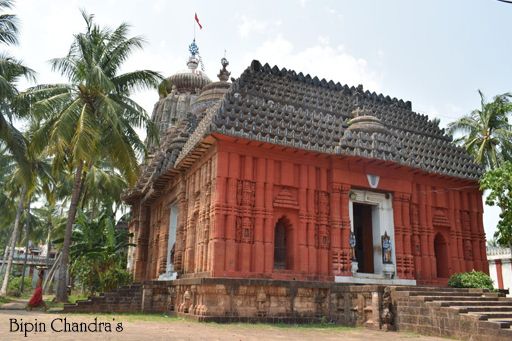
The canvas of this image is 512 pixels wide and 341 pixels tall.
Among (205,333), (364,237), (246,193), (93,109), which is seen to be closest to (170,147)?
(93,109)

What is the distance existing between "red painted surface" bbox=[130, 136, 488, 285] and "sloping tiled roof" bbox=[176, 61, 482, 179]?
0.49 metres

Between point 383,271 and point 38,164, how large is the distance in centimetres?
2288

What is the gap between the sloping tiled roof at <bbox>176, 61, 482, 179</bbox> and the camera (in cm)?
1411

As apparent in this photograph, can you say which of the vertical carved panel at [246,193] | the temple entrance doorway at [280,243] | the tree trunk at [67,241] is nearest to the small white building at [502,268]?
the temple entrance doorway at [280,243]

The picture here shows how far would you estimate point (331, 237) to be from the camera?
573 inches

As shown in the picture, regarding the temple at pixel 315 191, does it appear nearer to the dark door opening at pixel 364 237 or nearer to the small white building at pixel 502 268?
the dark door opening at pixel 364 237

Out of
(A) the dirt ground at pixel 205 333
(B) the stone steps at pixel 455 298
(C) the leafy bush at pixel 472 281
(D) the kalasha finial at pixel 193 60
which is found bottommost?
(A) the dirt ground at pixel 205 333

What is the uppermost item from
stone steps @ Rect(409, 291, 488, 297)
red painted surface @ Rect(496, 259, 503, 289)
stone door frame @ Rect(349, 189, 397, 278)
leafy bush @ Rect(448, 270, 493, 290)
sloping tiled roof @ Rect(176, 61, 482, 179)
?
sloping tiled roof @ Rect(176, 61, 482, 179)

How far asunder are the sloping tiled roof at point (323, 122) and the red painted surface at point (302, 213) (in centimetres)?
49

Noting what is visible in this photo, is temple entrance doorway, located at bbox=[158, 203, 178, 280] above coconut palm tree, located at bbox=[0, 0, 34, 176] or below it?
below

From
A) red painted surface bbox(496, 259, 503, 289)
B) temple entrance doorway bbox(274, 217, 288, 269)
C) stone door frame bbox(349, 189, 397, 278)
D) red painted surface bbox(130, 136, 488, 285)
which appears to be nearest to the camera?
red painted surface bbox(130, 136, 488, 285)

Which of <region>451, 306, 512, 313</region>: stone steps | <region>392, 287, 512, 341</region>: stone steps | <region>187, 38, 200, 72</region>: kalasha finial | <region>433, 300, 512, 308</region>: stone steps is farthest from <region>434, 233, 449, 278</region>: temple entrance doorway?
<region>187, 38, 200, 72</region>: kalasha finial

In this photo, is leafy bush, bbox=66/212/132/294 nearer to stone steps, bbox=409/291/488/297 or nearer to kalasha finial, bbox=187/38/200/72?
stone steps, bbox=409/291/488/297

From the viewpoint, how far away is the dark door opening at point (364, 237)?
658 inches
